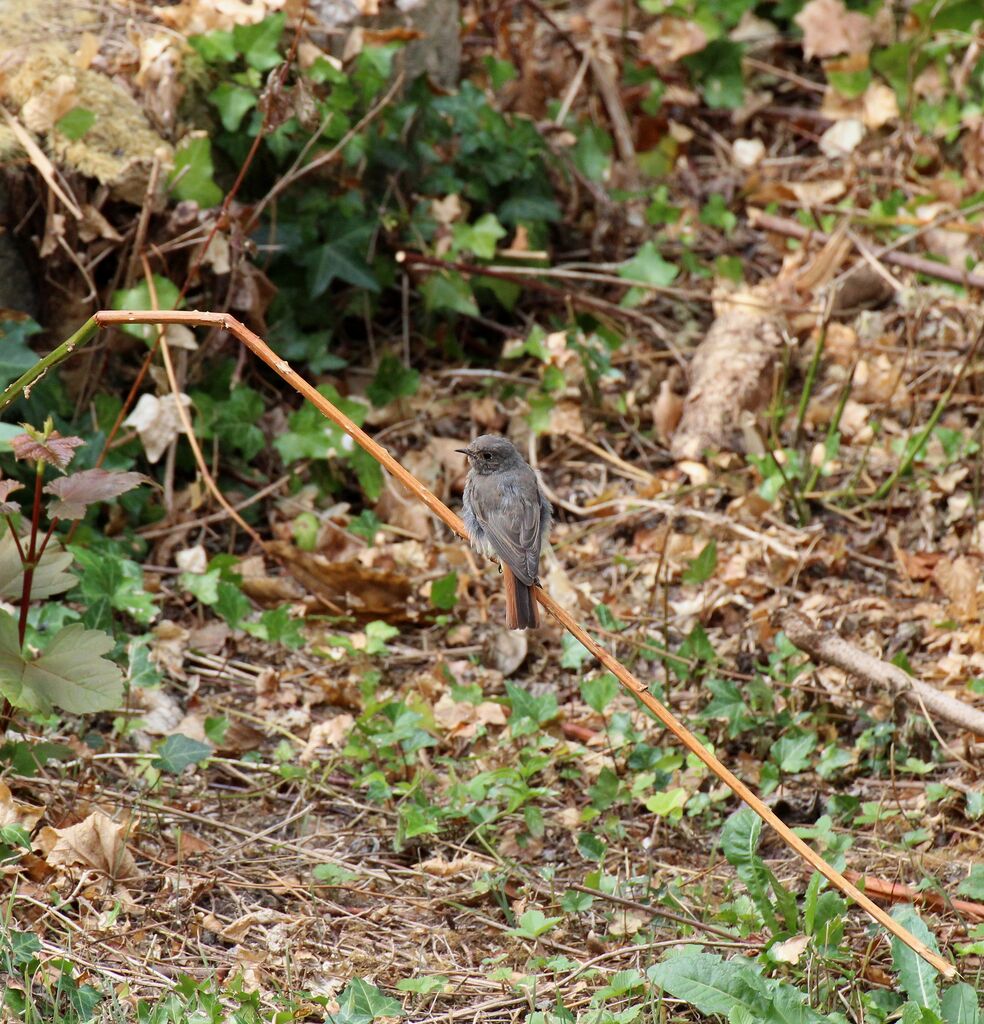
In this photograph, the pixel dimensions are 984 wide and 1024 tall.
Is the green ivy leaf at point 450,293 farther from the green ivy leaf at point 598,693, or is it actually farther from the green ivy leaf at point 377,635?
the green ivy leaf at point 598,693

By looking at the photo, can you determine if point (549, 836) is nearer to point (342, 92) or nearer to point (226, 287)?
point (226, 287)

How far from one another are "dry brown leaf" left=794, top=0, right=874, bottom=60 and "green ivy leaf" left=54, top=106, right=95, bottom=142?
4.36 metres

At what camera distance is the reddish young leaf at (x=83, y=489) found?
10.3ft

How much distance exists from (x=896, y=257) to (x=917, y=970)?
14.0 feet

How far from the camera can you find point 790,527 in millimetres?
5363

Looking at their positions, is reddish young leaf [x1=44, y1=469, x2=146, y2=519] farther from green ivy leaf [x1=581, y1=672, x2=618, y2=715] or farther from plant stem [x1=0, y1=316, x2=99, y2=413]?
green ivy leaf [x1=581, y1=672, x2=618, y2=715]

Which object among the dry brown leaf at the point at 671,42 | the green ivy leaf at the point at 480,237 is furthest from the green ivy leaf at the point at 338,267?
the dry brown leaf at the point at 671,42

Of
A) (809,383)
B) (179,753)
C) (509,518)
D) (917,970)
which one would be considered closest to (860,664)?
(509,518)

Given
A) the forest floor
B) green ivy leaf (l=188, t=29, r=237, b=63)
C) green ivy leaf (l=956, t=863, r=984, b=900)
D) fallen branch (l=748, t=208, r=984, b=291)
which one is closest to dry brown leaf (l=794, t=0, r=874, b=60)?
the forest floor

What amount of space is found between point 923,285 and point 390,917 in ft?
14.1

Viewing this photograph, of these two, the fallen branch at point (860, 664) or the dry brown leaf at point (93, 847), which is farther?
the fallen branch at point (860, 664)

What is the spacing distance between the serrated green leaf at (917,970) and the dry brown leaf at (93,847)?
1.97 metres

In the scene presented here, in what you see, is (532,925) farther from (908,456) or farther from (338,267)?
(338,267)

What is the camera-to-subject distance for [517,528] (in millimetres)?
4238
